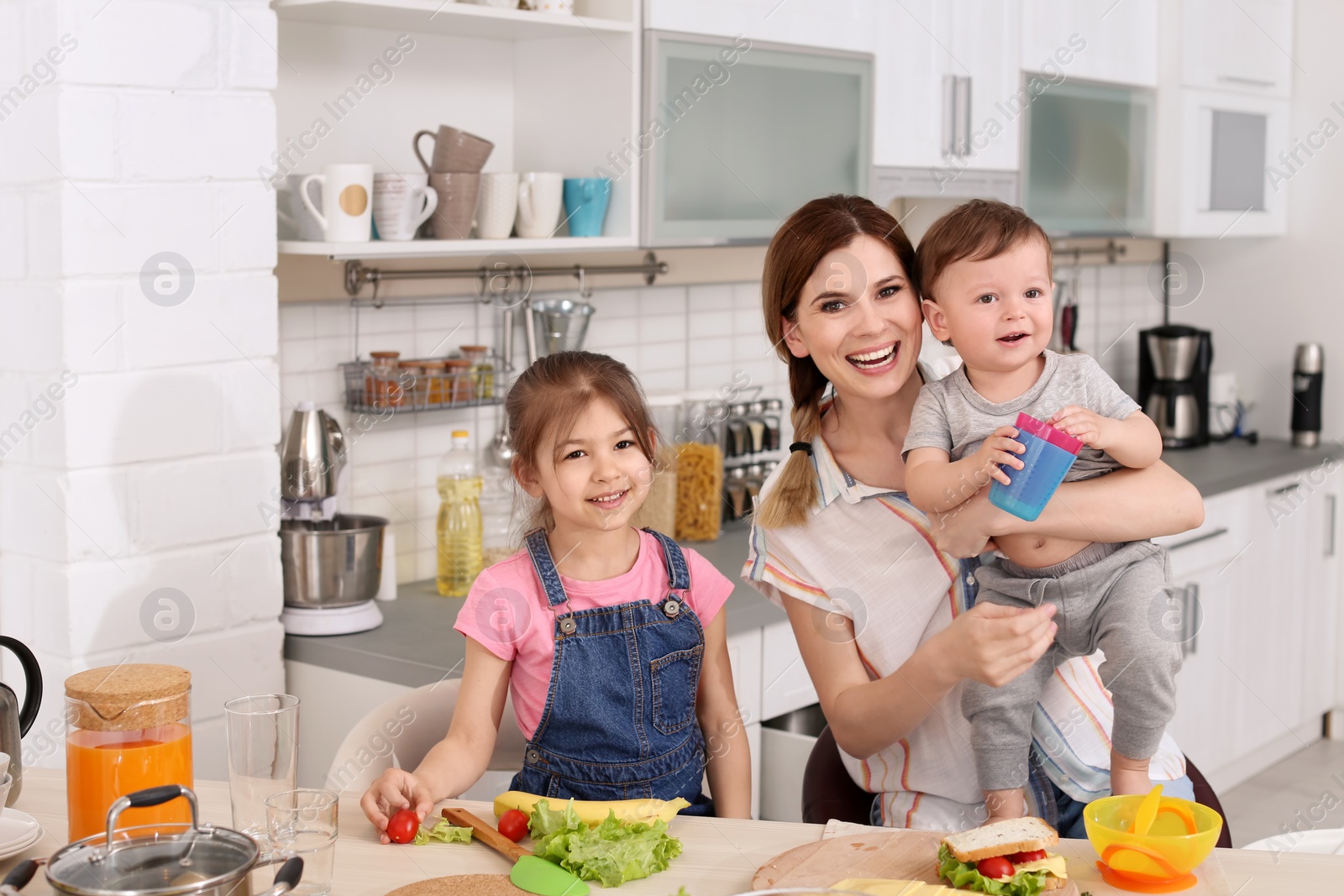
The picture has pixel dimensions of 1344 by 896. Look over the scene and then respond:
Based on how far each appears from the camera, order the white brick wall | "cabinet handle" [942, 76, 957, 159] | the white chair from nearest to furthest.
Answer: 1. the white chair
2. the white brick wall
3. "cabinet handle" [942, 76, 957, 159]

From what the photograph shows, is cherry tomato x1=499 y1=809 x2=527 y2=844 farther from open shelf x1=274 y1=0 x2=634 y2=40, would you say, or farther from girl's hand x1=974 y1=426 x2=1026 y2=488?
open shelf x1=274 y1=0 x2=634 y2=40

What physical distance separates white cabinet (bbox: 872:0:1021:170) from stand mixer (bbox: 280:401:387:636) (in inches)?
55.1

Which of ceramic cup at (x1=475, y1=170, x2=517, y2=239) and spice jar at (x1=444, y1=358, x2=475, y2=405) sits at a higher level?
ceramic cup at (x1=475, y1=170, x2=517, y2=239)

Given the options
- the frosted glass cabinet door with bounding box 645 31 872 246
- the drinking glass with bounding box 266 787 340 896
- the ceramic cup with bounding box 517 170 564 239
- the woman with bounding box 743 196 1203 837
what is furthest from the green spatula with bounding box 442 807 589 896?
the frosted glass cabinet door with bounding box 645 31 872 246

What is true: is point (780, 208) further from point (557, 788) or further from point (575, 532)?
point (557, 788)

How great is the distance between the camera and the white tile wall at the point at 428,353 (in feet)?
8.12

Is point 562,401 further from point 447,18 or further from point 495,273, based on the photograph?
point 495,273

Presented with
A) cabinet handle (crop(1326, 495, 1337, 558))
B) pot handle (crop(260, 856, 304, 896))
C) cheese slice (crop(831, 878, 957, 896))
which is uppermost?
pot handle (crop(260, 856, 304, 896))

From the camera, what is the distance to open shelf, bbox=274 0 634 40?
7.13 feet

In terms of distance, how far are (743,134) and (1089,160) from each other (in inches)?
51.4

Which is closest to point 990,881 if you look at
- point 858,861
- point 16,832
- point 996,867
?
point 996,867

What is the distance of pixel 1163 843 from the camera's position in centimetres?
116

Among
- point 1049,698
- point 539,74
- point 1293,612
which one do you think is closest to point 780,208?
point 539,74

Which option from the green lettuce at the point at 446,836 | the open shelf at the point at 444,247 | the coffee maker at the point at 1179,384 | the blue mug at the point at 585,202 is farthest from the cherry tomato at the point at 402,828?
the coffee maker at the point at 1179,384
